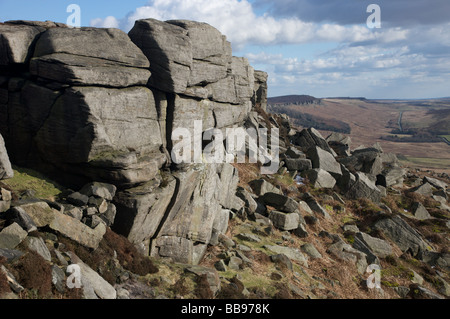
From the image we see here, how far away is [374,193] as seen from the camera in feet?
129

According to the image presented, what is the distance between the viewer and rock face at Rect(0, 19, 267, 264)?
56.2ft

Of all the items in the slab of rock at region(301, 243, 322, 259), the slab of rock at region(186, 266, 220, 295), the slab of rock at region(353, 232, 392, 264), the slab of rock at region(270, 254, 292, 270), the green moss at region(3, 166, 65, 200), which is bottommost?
the slab of rock at region(353, 232, 392, 264)

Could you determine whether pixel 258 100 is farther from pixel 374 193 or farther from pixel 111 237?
pixel 111 237

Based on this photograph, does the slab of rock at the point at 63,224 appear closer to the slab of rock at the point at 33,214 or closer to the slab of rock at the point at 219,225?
the slab of rock at the point at 33,214

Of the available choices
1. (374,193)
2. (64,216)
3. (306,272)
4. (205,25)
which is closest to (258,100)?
(374,193)

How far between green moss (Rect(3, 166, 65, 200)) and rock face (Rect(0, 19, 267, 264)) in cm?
67

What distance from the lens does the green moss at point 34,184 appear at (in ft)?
53.4

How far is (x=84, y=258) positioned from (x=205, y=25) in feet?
59.7

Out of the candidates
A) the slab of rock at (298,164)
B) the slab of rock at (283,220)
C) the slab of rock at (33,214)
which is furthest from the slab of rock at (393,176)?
the slab of rock at (33,214)

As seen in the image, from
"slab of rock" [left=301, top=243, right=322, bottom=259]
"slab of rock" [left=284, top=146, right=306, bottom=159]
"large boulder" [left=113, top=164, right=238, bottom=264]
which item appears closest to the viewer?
"large boulder" [left=113, top=164, right=238, bottom=264]

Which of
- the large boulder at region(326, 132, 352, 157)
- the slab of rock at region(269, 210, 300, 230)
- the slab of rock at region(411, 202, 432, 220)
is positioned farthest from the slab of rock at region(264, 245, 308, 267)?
the large boulder at region(326, 132, 352, 157)

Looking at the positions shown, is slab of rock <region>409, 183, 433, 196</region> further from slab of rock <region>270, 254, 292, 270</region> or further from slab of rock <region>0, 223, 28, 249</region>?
slab of rock <region>0, 223, 28, 249</region>

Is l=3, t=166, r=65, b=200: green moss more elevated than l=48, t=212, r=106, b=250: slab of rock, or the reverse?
l=3, t=166, r=65, b=200: green moss

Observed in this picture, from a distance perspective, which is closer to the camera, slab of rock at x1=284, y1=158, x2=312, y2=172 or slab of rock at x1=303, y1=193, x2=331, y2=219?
slab of rock at x1=303, y1=193, x2=331, y2=219
